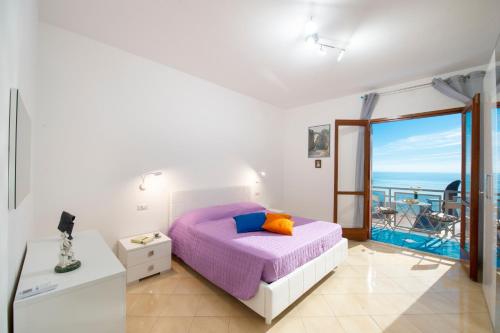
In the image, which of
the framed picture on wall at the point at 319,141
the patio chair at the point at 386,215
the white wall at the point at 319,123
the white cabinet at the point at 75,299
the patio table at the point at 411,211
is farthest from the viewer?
the patio chair at the point at 386,215

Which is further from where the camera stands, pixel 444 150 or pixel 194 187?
pixel 444 150

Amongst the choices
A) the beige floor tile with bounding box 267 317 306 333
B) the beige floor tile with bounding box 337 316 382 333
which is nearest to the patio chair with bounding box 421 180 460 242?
the beige floor tile with bounding box 337 316 382 333

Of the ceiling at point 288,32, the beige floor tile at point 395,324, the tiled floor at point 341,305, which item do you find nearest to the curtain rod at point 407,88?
the ceiling at point 288,32

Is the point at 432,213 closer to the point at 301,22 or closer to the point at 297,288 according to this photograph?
the point at 297,288

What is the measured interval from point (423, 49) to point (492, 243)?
2265mm

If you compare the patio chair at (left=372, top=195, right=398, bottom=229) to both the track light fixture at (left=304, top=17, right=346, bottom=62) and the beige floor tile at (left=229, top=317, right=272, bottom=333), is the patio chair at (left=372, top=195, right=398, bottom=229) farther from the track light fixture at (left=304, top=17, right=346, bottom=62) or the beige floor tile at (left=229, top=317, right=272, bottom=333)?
the beige floor tile at (left=229, top=317, right=272, bottom=333)

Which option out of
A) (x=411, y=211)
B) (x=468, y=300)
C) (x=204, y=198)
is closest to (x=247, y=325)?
(x=204, y=198)

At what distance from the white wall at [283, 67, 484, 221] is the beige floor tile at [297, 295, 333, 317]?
245 centimetres

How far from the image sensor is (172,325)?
1.81 m

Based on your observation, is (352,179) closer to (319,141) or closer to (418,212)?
(319,141)

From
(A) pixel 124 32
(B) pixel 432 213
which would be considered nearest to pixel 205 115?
(A) pixel 124 32

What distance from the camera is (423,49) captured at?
254cm

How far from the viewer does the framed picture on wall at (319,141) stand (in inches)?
177

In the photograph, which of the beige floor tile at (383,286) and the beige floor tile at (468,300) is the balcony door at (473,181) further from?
the beige floor tile at (383,286)
